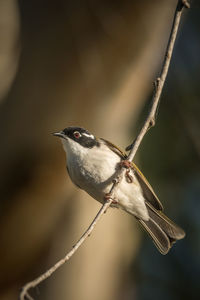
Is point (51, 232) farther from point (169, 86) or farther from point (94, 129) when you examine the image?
point (169, 86)

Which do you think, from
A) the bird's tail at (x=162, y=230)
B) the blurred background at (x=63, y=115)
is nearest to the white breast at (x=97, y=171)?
the bird's tail at (x=162, y=230)

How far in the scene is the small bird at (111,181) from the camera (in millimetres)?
5152

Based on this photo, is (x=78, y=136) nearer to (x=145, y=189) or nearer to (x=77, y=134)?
(x=77, y=134)

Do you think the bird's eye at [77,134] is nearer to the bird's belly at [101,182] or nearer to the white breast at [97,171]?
the white breast at [97,171]

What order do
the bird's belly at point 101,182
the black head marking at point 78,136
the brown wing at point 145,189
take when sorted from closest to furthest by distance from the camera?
the bird's belly at point 101,182 → the black head marking at point 78,136 → the brown wing at point 145,189

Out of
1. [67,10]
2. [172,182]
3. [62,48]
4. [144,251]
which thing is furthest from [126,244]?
[144,251]

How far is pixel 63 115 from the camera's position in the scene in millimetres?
7309

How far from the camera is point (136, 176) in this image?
5648 mm

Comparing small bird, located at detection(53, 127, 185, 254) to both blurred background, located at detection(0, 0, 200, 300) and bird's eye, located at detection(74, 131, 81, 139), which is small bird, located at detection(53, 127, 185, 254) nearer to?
bird's eye, located at detection(74, 131, 81, 139)

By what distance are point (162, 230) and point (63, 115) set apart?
2.67 m

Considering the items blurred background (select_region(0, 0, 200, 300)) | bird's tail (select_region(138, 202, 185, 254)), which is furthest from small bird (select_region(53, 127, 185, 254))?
blurred background (select_region(0, 0, 200, 300))

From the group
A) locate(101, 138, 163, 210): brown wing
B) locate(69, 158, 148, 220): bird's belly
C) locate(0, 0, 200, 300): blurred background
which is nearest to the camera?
locate(69, 158, 148, 220): bird's belly

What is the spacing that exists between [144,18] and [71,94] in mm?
1704

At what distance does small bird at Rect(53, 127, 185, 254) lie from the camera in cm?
515
